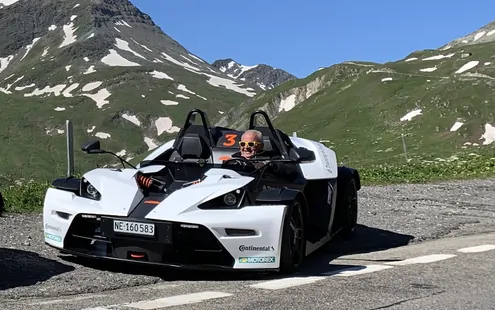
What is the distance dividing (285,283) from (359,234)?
432 cm

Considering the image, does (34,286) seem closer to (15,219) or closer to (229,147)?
(229,147)

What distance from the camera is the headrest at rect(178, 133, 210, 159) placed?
9.05 meters

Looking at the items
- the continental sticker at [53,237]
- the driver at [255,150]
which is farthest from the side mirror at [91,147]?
the driver at [255,150]

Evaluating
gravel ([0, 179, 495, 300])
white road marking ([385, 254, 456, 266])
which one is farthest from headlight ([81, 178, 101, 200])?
white road marking ([385, 254, 456, 266])

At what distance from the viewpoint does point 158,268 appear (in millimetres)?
7605

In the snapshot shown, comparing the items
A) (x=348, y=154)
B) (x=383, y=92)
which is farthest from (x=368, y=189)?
(x=383, y=92)

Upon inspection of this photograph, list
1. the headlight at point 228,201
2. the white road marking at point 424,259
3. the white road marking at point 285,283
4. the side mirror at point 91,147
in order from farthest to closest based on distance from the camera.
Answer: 1. the side mirror at point 91,147
2. the white road marking at point 424,259
3. the headlight at point 228,201
4. the white road marking at point 285,283

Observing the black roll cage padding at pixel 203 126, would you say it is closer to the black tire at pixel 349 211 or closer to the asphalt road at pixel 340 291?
the black tire at pixel 349 211

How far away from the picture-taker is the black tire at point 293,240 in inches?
281

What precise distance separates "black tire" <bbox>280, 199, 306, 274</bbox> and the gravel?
0.70 meters

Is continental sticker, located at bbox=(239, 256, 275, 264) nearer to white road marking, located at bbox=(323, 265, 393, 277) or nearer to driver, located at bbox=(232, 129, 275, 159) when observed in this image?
white road marking, located at bbox=(323, 265, 393, 277)

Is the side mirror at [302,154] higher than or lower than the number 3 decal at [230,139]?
lower

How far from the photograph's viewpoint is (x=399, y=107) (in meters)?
120

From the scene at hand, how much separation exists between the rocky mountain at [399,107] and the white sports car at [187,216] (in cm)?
7023
